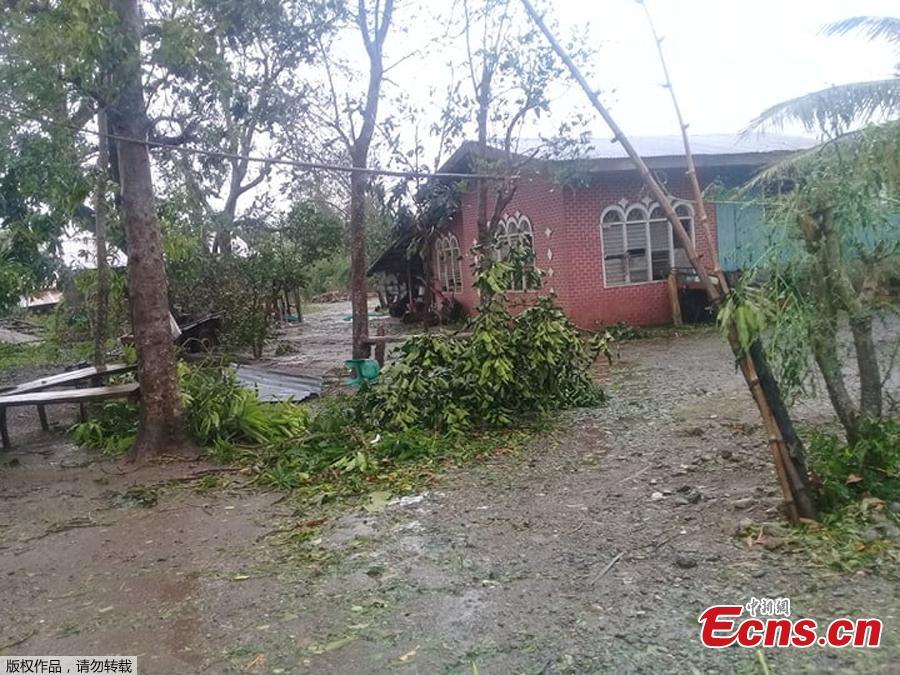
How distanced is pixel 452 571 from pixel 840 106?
6.91 m

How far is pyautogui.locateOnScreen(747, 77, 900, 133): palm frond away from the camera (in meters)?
7.87

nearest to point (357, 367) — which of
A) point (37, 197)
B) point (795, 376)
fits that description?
point (37, 197)

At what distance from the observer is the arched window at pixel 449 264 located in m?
21.2

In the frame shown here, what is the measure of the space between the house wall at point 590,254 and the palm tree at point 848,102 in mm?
6151

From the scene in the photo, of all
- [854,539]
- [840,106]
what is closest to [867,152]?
[854,539]

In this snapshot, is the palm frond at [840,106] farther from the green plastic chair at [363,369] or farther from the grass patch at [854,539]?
the green plastic chair at [363,369]

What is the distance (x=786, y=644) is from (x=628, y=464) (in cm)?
277

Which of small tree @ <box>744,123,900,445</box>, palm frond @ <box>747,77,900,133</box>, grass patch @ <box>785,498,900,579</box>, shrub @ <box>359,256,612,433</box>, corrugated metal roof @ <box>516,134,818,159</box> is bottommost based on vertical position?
grass patch @ <box>785,498,900,579</box>

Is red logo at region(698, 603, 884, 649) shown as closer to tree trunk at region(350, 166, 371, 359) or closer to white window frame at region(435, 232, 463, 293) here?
tree trunk at region(350, 166, 371, 359)

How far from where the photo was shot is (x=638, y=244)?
1539 cm

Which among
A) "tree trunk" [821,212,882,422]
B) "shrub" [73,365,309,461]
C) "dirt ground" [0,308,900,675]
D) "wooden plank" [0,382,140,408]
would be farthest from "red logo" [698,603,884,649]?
"wooden plank" [0,382,140,408]

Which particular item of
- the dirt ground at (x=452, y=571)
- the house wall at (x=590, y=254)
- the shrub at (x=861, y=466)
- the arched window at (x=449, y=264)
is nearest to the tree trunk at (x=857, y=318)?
the shrub at (x=861, y=466)

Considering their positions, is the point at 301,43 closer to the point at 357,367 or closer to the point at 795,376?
the point at 357,367

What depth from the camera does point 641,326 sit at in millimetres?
15375
